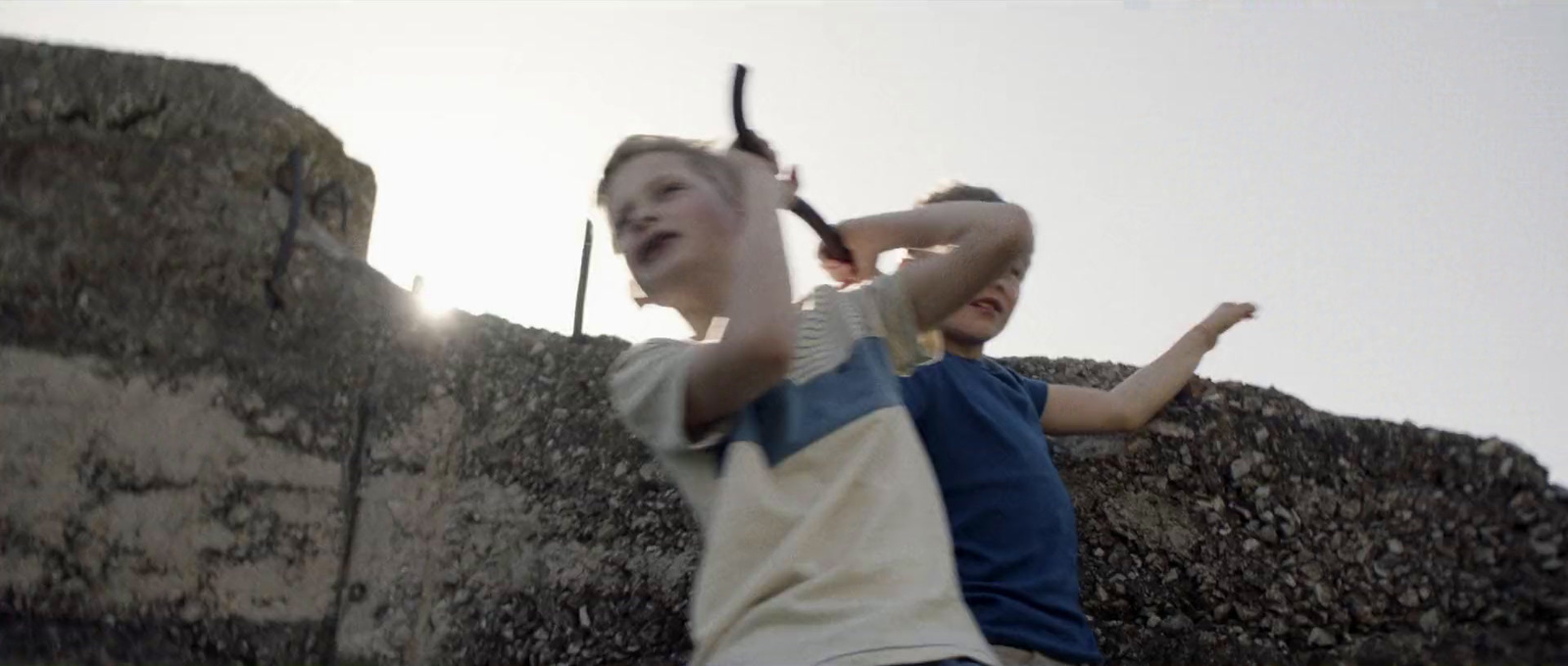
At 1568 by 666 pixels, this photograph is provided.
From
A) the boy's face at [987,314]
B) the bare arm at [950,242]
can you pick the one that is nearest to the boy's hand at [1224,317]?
the boy's face at [987,314]

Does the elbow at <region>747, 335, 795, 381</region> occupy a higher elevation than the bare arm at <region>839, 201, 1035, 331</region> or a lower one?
lower

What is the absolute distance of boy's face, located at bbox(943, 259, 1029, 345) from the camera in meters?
2.55

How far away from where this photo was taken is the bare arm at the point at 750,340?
1.66m

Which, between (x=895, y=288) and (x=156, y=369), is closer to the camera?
(x=895, y=288)

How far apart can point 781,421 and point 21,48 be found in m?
1.66

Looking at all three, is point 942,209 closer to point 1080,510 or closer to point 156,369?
point 1080,510

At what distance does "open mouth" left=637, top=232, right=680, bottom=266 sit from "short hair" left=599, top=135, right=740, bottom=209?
88 mm

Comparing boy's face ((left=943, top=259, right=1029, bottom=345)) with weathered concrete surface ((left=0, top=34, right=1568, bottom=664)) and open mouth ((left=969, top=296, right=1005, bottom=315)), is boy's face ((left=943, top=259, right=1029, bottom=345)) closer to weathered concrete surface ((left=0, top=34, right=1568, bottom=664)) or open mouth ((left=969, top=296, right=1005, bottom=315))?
open mouth ((left=969, top=296, right=1005, bottom=315))

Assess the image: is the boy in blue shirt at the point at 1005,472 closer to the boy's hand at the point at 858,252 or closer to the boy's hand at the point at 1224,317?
the boy's hand at the point at 858,252

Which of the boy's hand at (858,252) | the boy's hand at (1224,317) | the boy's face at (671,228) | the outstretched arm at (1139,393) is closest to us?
the boy's face at (671,228)

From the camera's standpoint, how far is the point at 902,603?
1.57m

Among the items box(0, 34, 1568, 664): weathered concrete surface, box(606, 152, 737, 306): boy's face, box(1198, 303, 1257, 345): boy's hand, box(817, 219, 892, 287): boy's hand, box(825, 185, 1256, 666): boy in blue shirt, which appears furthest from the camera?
box(1198, 303, 1257, 345): boy's hand

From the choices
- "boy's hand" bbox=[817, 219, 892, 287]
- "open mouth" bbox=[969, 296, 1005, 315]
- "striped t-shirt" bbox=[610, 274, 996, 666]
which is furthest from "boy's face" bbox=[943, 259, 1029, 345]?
"striped t-shirt" bbox=[610, 274, 996, 666]

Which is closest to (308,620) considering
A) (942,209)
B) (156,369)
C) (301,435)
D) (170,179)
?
(301,435)
